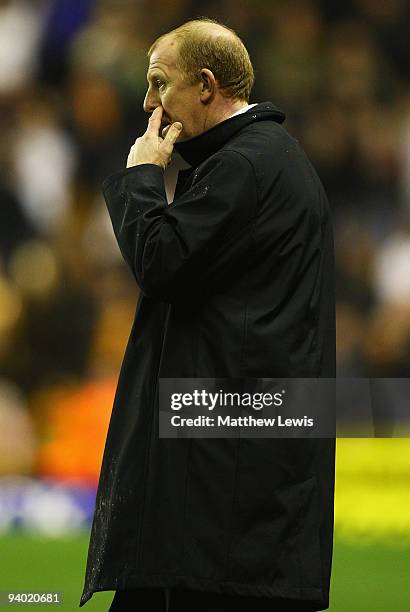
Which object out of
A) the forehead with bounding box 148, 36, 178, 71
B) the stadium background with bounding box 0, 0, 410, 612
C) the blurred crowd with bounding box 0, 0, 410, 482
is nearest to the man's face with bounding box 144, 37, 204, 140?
the forehead with bounding box 148, 36, 178, 71

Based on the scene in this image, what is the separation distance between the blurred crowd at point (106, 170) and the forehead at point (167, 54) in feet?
14.0

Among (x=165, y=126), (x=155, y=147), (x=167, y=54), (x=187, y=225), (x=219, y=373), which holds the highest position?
(x=167, y=54)

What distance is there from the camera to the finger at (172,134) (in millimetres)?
2555

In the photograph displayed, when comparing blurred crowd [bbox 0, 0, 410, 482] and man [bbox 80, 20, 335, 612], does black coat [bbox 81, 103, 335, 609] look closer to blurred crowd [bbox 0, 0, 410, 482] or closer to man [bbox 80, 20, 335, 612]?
man [bbox 80, 20, 335, 612]

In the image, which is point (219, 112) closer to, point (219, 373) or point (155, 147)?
point (155, 147)

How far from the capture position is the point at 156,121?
2588mm

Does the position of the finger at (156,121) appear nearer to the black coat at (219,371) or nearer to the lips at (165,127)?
the lips at (165,127)

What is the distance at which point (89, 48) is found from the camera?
25.4ft

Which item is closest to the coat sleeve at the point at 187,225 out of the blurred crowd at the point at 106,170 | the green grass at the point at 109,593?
the green grass at the point at 109,593

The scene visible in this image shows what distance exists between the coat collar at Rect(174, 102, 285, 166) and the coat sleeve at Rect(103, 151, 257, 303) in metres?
0.14

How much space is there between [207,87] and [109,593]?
266 centimetres

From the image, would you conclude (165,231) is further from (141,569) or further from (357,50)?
(357,50)

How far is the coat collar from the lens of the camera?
255 centimetres

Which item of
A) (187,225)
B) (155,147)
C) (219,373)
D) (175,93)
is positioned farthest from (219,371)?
(175,93)
